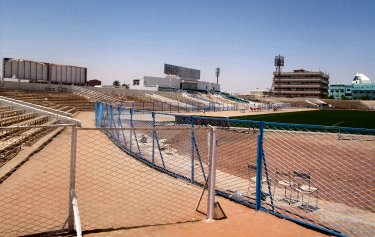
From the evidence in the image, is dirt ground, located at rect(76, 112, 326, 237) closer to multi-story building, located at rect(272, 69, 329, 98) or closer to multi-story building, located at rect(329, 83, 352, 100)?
multi-story building, located at rect(272, 69, 329, 98)

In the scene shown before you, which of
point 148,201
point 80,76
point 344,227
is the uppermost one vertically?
point 80,76

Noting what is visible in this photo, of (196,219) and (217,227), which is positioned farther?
(196,219)

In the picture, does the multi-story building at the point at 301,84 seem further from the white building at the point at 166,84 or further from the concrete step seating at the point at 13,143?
the concrete step seating at the point at 13,143

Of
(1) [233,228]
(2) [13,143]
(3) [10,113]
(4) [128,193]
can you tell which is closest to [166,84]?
(3) [10,113]

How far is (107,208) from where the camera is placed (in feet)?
20.8

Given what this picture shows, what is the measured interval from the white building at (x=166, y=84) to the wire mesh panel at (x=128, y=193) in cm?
6653

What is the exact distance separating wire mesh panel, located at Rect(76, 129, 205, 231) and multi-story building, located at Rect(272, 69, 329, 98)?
413 ft

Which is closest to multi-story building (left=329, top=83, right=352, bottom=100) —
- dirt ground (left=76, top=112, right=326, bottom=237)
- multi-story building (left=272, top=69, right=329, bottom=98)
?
multi-story building (left=272, top=69, right=329, bottom=98)

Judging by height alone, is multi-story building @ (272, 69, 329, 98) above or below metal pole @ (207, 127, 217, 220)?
above

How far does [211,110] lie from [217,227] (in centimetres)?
5070

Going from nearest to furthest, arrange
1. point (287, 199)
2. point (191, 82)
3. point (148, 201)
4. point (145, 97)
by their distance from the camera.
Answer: point (148, 201) < point (287, 199) < point (145, 97) < point (191, 82)

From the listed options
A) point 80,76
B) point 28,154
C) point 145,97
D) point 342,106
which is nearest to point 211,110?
point 145,97

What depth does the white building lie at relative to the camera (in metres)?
79.2

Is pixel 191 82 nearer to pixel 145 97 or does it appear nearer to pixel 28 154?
pixel 145 97
